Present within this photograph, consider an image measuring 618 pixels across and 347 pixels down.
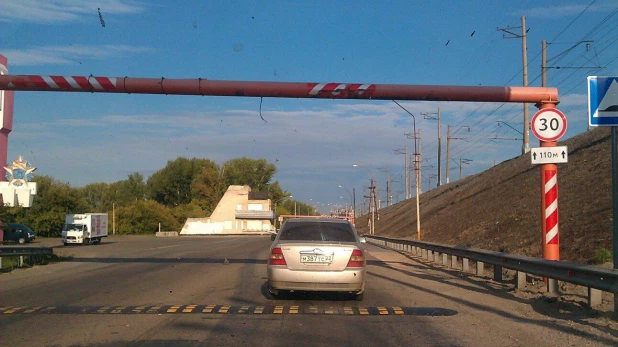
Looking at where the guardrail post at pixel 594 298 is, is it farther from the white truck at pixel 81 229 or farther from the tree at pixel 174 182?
the tree at pixel 174 182

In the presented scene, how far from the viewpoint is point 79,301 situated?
1199cm

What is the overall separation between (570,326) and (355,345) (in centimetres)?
339

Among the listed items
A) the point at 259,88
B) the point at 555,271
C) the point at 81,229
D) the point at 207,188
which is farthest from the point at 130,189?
the point at 555,271

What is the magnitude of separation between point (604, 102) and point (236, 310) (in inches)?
277

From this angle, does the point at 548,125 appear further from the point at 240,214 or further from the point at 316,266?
the point at 240,214

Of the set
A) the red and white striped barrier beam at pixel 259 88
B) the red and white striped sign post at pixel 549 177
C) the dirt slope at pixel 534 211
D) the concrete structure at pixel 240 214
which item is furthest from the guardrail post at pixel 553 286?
the concrete structure at pixel 240 214

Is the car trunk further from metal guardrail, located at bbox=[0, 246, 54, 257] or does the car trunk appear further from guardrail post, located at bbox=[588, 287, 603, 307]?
metal guardrail, located at bbox=[0, 246, 54, 257]

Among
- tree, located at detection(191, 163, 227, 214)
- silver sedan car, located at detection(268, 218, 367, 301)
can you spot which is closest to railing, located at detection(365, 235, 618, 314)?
silver sedan car, located at detection(268, 218, 367, 301)

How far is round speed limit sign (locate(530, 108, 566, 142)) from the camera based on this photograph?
14.0m

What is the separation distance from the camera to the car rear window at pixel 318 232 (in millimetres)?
11914

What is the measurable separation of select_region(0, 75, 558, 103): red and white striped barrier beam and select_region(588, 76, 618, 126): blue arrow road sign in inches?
229

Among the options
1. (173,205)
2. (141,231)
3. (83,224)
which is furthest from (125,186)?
(83,224)

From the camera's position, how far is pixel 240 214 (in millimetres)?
112062

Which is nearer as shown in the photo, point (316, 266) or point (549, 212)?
point (316, 266)
